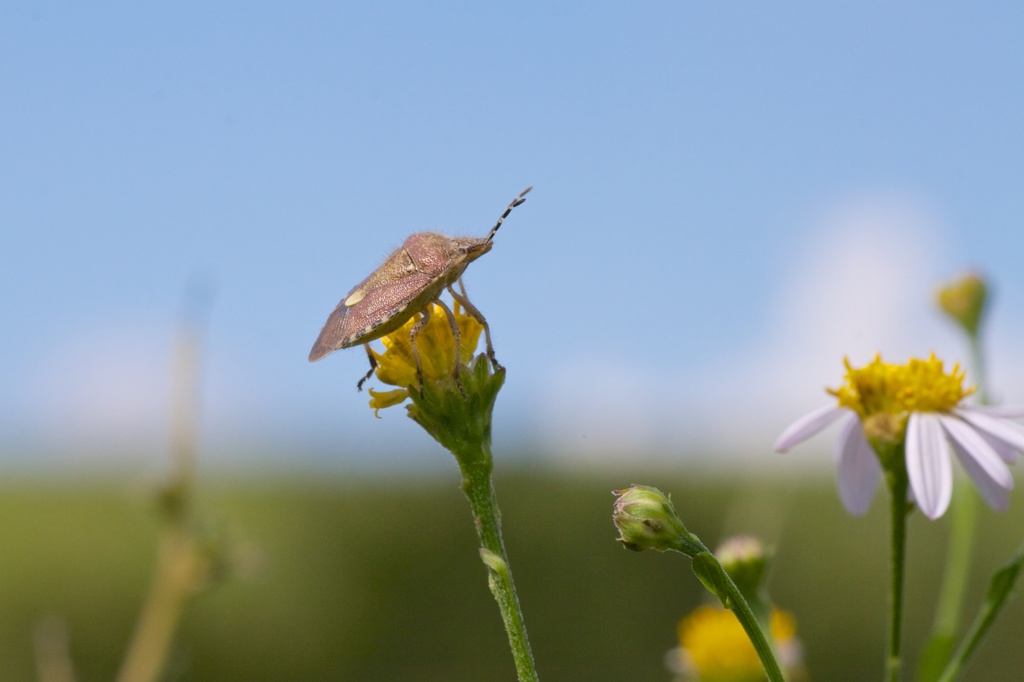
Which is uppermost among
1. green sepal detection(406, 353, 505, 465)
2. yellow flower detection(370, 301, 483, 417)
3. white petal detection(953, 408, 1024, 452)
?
yellow flower detection(370, 301, 483, 417)

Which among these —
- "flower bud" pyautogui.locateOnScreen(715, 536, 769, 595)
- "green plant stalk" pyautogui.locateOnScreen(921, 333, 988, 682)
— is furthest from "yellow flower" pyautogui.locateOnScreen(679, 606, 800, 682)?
"flower bud" pyautogui.locateOnScreen(715, 536, 769, 595)

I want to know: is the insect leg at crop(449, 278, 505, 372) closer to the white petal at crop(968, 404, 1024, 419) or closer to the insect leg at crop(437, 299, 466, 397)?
the insect leg at crop(437, 299, 466, 397)

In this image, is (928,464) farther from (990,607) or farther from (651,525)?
(651,525)

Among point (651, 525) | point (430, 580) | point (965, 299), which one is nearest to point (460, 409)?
point (651, 525)

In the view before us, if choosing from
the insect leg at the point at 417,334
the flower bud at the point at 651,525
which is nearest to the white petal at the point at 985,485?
the flower bud at the point at 651,525

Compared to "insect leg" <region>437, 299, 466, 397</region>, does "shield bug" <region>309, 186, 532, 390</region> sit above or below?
above

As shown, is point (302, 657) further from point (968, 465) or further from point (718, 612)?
point (968, 465)
